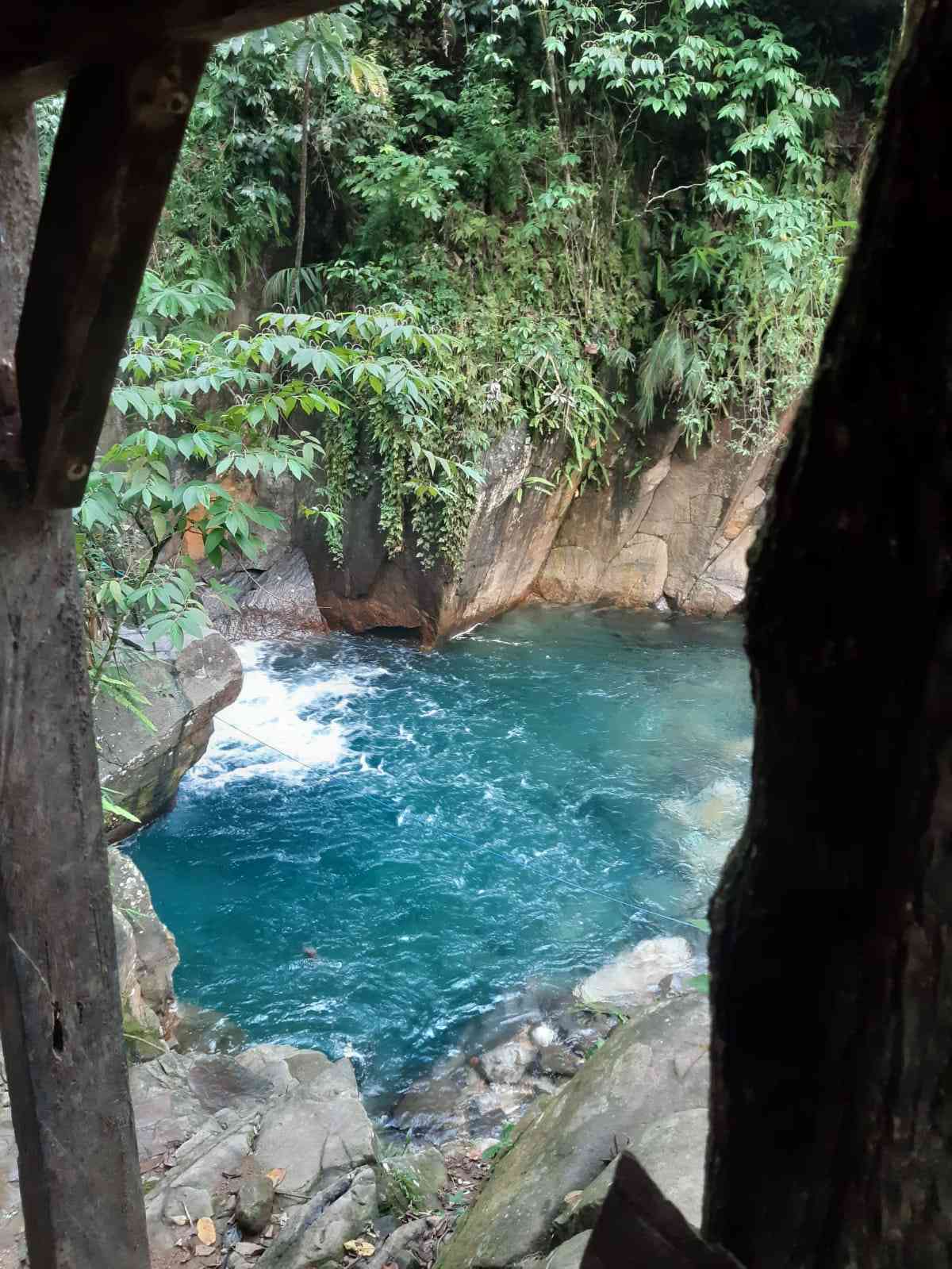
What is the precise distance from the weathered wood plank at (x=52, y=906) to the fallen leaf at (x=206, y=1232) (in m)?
0.73

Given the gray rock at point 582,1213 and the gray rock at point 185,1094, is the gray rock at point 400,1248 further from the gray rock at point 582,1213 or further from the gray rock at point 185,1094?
the gray rock at point 185,1094

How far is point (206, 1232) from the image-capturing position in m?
2.70

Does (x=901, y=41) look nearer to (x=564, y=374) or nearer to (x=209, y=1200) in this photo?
(x=209, y=1200)

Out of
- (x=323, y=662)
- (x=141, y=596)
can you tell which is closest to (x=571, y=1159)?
(x=141, y=596)

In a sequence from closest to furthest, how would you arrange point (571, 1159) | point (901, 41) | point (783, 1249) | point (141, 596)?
point (901, 41) < point (783, 1249) < point (571, 1159) < point (141, 596)

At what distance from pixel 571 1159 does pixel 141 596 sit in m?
2.07

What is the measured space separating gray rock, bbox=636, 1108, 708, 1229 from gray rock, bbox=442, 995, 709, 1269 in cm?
8

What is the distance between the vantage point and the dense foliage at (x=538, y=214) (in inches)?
332

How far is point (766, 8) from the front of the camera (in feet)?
28.8

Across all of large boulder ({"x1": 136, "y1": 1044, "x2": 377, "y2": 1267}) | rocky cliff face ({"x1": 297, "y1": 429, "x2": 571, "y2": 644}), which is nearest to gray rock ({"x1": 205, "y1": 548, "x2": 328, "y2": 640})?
rocky cliff face ({"x1": 297, "y1": 429, "x2": 571, "y2": 644})

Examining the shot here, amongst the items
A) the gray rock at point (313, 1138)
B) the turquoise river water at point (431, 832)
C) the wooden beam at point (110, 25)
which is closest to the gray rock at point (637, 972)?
the turquoise river water at point (431, 832)

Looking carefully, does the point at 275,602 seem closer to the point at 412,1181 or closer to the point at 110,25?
the point at 412,1181

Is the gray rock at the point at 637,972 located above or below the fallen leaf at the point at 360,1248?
below

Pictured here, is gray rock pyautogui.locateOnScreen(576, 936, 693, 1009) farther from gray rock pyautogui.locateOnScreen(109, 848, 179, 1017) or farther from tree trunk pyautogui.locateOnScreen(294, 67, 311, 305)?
tree trunk pyautogui.locateOnScreen(294, 67, 311, 305)
